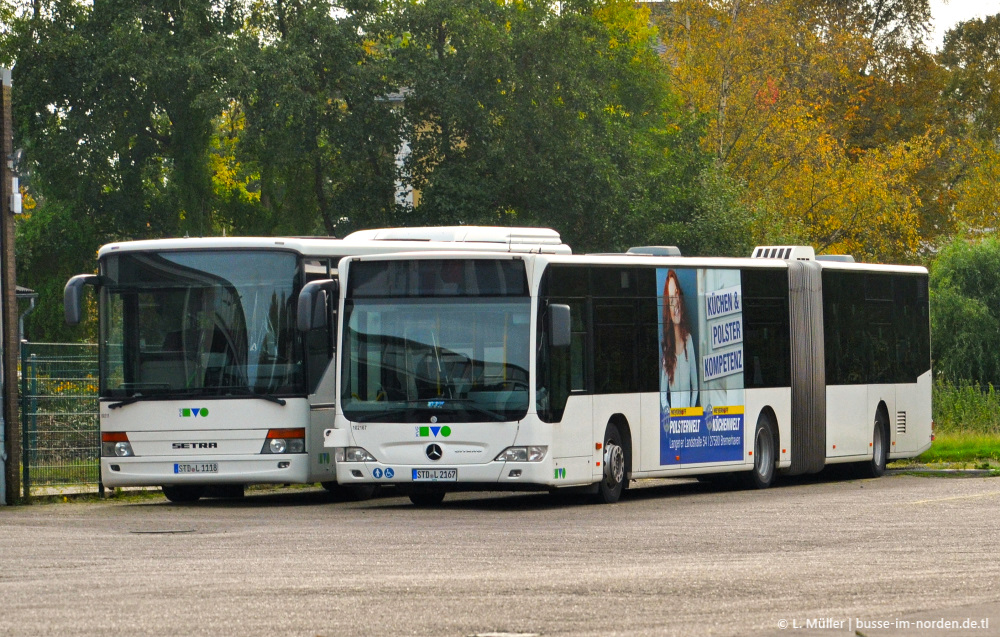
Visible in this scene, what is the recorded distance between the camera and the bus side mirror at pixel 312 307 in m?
19.4

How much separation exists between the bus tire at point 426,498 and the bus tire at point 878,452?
832 cm

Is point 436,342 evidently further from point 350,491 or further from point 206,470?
point 350,491

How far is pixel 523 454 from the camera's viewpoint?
19.3 m

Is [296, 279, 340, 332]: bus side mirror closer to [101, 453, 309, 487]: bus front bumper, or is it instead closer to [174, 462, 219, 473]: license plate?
[101, 453, 309, 487]: bus front bumper

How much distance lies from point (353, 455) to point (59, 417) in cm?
486

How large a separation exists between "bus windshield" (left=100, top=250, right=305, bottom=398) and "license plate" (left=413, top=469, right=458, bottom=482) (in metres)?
2.02

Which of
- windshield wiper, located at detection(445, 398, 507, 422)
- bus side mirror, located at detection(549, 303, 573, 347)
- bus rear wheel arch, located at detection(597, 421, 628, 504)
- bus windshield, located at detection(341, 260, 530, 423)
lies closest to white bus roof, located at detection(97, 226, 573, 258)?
bus windshield, located at detection(341, 260, 530, 423)

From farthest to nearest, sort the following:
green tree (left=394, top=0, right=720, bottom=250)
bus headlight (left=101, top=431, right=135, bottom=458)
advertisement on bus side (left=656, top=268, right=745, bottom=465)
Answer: green tree (left=394, top=0, right=720, bottom=250) < advertisement on bus side (left=656, top=268, right=745, bottom=465) < bus headlight (left=101, top=431, right=135, bottom=458)

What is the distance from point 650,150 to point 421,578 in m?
31.7

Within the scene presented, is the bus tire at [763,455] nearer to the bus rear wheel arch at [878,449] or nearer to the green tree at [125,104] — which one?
the bus rear wheel arch at [878,449]

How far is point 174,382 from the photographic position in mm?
20859

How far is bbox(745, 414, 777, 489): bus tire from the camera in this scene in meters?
24.0

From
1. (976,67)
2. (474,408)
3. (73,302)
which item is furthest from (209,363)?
(976,67)

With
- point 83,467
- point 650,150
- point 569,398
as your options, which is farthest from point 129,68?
point 569,398
